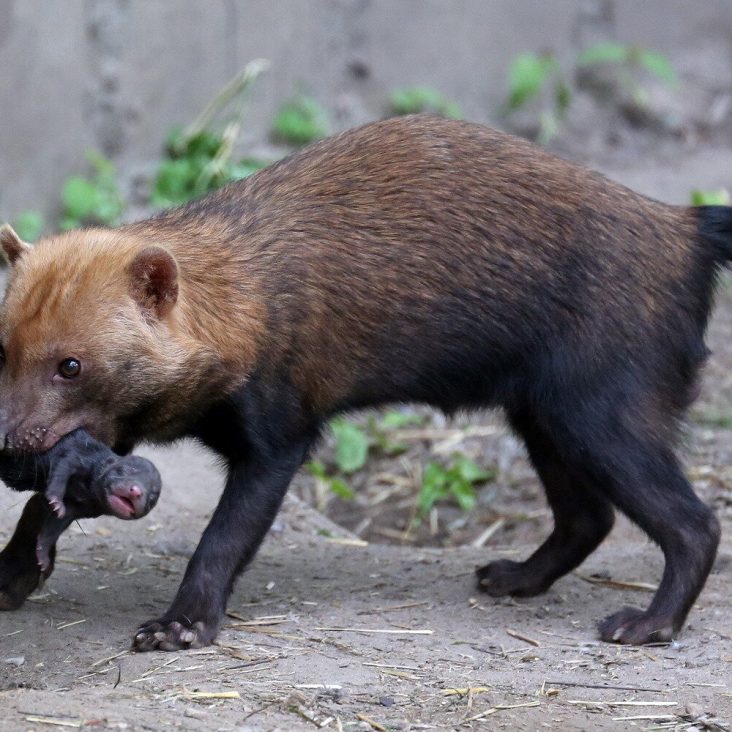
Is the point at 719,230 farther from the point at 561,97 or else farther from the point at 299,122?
the point at 561,97

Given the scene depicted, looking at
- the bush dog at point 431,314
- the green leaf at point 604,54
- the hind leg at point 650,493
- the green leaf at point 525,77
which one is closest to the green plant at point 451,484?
the bush dog at point 431,314

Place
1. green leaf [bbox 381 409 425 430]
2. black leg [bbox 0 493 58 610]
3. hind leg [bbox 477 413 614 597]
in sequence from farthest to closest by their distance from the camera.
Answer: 1. green leaf [bbox 381 409 425 430]
2. hind leg [bbox 477 413 614 597]
3. black leg [bbox 0 493 58 610]

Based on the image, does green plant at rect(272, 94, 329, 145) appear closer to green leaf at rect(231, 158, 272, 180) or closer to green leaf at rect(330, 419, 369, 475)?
green leaf at rect(231, 158, 272, 180)

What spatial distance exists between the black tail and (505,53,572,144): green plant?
20.2ft

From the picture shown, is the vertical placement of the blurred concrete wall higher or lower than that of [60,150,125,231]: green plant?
higher

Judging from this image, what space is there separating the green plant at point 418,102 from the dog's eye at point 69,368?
21.5 ft

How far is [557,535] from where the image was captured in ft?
18.8

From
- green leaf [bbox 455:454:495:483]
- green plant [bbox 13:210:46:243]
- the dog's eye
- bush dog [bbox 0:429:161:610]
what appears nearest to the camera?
bush dog [bbox 0:429:161:610]

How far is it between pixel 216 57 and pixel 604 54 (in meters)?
4.31

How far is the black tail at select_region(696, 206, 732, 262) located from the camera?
211 inches

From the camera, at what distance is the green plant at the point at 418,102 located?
10.7 m

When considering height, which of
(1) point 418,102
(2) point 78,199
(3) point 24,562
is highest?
(1) point 418,102

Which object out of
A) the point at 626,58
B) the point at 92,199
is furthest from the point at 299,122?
the point at 626,58

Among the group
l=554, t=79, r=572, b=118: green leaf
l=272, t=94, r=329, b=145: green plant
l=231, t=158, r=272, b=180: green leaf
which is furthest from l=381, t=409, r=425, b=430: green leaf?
l=554, t=79, r=572, b=118: green leaf
